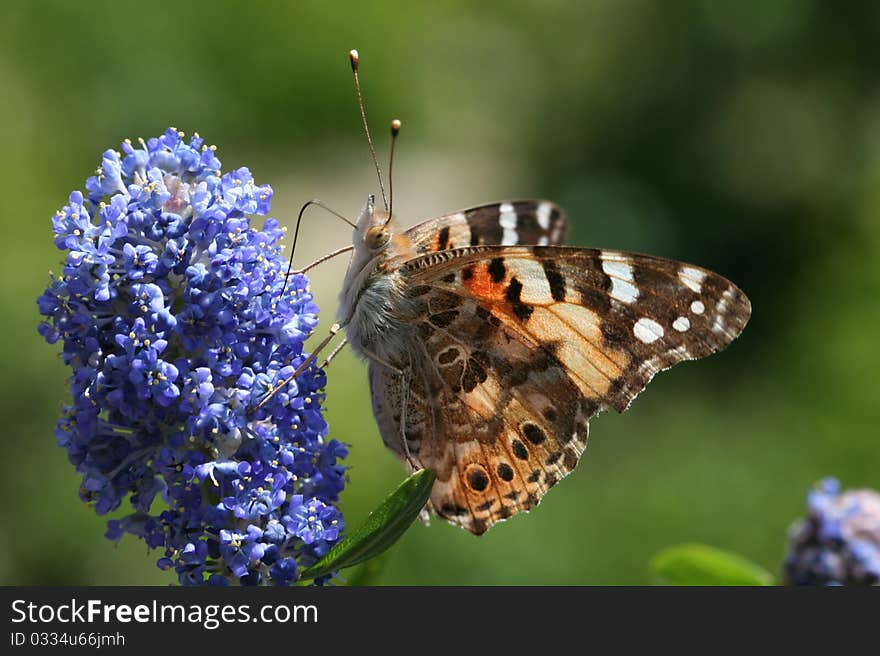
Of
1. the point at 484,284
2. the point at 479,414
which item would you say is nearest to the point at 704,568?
the point at 479,414

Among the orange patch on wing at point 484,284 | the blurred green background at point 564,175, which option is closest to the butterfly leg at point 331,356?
the orange patch on wing at point 484,284

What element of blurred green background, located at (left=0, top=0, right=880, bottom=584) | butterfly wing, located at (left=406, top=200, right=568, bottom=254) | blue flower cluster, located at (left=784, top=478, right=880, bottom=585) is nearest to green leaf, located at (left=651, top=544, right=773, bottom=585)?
blue flower cluster, located at (left=784, top=478, right=880, bottom=585)

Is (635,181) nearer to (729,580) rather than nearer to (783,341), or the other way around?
(783,341)

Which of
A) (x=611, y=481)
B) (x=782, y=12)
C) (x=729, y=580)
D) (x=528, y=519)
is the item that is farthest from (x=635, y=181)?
(x=729, y=580)

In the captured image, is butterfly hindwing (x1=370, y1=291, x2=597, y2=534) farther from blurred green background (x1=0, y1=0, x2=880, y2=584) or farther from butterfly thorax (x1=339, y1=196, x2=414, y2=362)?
blurred green background (x1=0, y1=0, x2=880, y2=584)

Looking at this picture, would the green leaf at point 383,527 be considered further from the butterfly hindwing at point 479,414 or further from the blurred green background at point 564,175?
the blurred green background at point 564,175
